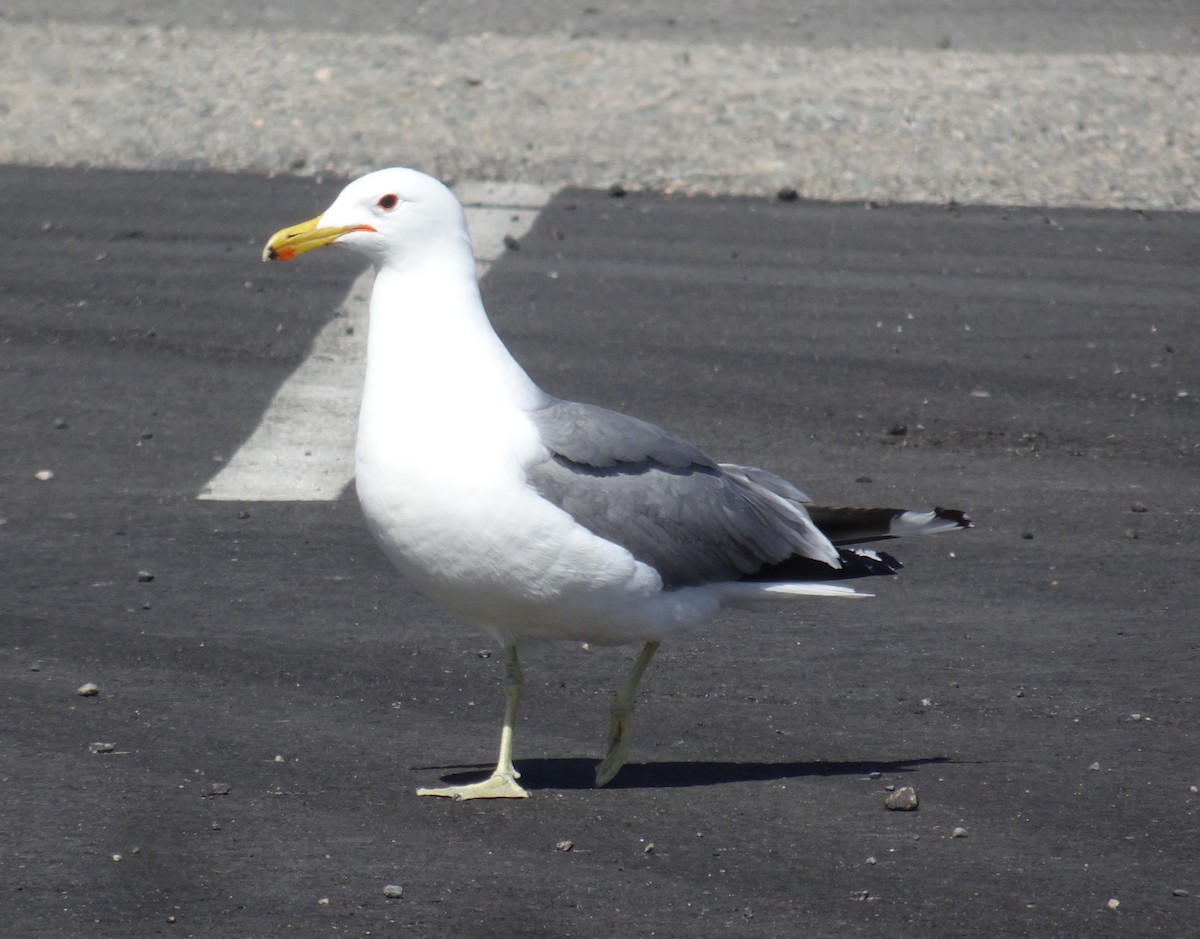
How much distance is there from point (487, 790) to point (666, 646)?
1.62m

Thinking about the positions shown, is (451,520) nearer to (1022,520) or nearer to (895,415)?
(1022,520)

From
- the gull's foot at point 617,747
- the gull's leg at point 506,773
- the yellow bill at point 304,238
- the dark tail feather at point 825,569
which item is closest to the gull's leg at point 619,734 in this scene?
the gull's foot at point 617,747

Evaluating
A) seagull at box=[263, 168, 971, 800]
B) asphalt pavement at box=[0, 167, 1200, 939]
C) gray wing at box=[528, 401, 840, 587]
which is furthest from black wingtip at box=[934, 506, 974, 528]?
asphalt pavement at box=[0, 167, 1200, 939]

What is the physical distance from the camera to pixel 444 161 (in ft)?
47.5

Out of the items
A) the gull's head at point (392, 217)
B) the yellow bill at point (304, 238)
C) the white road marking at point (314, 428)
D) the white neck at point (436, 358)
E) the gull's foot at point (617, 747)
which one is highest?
the gull's head at point (392, 217)

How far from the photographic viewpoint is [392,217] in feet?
18.6

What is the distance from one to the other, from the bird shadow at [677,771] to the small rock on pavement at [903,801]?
27 cm

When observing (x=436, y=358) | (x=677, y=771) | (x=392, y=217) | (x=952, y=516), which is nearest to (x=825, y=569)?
(x=952, y=516)

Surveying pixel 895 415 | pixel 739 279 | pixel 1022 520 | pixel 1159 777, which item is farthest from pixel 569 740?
pixel 739 279

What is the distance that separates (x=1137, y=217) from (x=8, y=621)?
9075 millimetres

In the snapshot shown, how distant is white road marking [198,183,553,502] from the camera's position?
29.0 ft

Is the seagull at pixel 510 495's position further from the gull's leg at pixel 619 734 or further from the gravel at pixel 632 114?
the gravel at pixel 632 114

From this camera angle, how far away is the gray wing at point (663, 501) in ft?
18.3

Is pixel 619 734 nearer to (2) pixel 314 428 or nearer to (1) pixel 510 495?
(1) pixel 510 495
